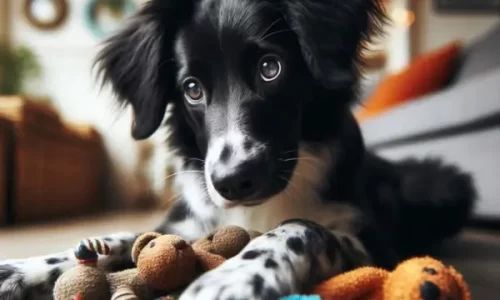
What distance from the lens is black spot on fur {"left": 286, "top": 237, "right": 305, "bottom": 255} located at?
1.19m

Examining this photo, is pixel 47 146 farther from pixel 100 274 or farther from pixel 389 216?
pixel 100 274

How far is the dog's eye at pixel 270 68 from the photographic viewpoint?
1.51 m

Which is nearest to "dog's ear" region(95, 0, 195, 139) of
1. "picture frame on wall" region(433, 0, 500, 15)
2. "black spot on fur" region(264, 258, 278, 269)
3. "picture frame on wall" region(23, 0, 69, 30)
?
"black spot on fur" region(264, 258, 278, 269)

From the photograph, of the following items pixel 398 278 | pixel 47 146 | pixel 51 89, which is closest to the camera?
pixel 398 278

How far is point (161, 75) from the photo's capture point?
5.80ft

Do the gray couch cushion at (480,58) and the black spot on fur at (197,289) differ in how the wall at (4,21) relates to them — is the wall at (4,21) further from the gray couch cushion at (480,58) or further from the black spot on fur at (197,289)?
the black spot on fur at (197,289)

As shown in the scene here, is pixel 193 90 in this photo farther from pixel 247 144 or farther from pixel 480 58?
pixel 480 58

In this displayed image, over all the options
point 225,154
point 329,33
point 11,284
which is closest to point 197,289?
point 225,154

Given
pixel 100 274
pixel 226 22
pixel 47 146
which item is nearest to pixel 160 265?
pixel 100 274

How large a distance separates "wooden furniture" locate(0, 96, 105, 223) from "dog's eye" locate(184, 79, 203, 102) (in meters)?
3.06

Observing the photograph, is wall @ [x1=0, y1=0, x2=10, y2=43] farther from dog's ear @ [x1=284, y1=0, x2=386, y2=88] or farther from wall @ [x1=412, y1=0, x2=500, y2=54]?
dog's ear @ [x1=284, y1=0, x2=386, y2=88]

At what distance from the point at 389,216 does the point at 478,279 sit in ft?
1.38

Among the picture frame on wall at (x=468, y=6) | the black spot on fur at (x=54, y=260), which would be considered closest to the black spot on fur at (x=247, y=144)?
the black spot on fur at (x=54, y=260)

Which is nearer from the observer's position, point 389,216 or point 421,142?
point 389,216
